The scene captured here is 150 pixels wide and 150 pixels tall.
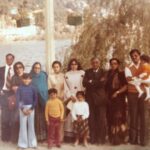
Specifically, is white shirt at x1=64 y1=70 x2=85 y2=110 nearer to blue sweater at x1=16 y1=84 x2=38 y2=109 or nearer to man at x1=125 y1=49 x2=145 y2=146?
blue sweater at x1=16 y1=84 x2=38 y2=109

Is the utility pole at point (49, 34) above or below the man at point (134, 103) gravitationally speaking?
above

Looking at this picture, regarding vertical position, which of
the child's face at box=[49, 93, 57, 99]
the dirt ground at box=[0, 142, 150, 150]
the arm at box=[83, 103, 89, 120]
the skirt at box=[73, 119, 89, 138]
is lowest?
the dirt ground at box=[0, 142, 150, 150]

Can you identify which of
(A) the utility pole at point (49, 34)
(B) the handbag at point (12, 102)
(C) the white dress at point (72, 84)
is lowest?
(B) the handbag at point (12, 102)

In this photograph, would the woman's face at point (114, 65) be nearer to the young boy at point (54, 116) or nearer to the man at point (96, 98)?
the man at point (96, 98)

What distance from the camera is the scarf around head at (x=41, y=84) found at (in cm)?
354

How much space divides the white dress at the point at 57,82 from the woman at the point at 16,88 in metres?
0.21

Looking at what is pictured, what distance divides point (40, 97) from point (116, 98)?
557 mm

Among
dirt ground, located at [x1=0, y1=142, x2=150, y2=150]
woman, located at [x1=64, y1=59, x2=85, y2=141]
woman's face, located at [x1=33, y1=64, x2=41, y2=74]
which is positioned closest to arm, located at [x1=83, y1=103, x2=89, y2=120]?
woman, located at [x1=64, y1=59, x2=85, y2=141]

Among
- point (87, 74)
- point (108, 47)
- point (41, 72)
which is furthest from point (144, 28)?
point (41, 72)

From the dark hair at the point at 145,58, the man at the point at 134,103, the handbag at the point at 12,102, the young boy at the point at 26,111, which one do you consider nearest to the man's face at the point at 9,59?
the young boy at the point at 26,111

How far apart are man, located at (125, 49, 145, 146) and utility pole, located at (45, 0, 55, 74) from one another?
56 centimetres

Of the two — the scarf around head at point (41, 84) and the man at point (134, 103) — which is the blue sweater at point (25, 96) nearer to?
the scarf around head at point (41, 84)

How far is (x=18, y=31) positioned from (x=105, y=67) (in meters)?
0.69

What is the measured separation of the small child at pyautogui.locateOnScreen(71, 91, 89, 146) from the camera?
3561 mm
